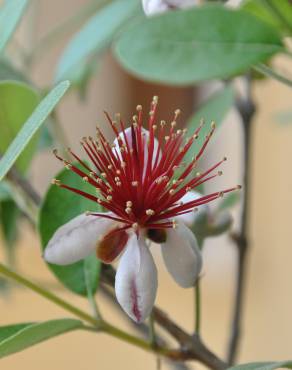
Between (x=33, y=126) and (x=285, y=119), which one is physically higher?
(x=33, y=126)

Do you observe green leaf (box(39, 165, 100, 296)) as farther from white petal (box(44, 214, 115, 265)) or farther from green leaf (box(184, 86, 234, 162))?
green leaf (box(184, 86, 234, 162))

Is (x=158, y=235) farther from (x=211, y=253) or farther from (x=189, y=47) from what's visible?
(x=211, y=253)

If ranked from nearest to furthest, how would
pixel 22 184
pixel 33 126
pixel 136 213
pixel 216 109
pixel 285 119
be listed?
1. pixel 33 126
2. pixel 136 213
3. pixel 22 184
4. pixel 216 109
5. pixel 285 119

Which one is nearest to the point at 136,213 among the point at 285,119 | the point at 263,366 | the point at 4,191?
the point at 263,366

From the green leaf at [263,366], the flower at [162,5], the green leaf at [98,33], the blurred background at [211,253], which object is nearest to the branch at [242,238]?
the green leaf at [98,33]

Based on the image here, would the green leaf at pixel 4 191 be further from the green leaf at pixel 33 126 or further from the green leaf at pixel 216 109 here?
the green leaf at pixel 33 126

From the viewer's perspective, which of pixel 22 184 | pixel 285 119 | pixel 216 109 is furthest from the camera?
pixel 285 119
